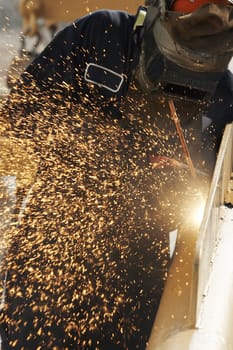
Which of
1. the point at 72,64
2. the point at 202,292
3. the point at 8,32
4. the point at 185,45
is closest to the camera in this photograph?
the point at 202,292

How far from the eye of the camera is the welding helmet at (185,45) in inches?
82.7

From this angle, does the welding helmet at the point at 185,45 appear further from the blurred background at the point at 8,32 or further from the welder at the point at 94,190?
the blurred background at the point at 8,32

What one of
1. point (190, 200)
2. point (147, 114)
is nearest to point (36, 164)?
point (147, 114)

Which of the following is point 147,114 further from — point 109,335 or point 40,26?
point 40,26

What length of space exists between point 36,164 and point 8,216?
32.8 inches

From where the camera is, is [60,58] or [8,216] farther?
[8,216]

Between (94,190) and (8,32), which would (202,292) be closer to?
(94,190)

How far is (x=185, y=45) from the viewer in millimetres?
2178

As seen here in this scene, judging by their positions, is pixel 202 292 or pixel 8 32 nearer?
pixel 202 292

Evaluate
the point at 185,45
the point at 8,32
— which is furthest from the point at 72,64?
the point at 8,32

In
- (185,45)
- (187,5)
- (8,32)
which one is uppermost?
(187,5)

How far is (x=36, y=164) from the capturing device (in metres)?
2.58

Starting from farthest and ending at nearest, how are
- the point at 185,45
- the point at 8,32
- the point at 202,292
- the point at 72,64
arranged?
the point at 8,32
the point at 72,64
the point at 185,45
the point at 202,292

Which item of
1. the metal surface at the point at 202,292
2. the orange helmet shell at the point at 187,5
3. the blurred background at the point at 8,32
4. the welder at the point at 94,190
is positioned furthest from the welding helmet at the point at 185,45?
the blurred background at the point at 8,32
